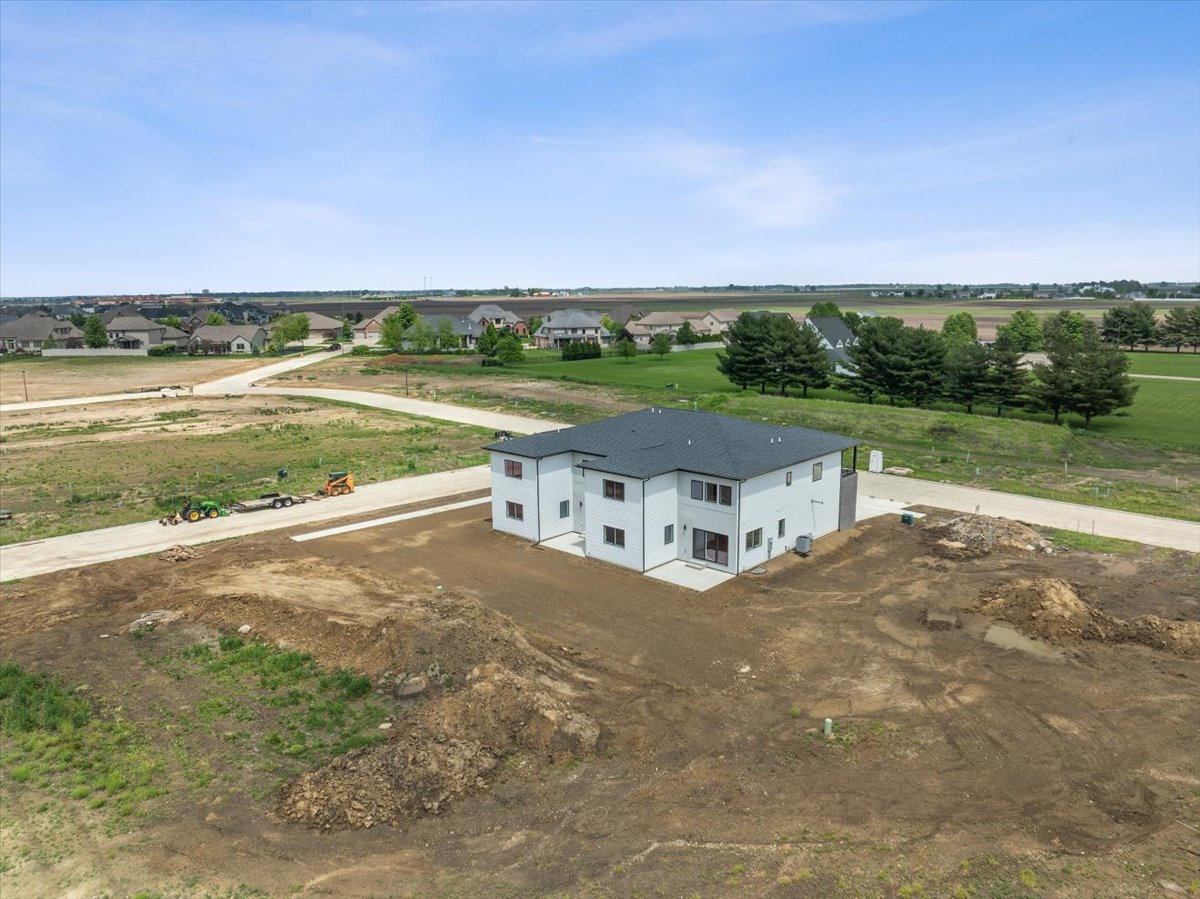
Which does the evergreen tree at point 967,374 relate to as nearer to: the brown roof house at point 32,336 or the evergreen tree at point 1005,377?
the evergreen tree at point 1005,377

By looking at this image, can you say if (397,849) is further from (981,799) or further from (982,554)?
(982,554)

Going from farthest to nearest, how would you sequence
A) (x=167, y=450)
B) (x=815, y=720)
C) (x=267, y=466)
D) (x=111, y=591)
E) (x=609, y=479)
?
(x=167, y=450), (x=267, y=466), (x=609, y=479), (x=111, y=591), (x=815, y=720)

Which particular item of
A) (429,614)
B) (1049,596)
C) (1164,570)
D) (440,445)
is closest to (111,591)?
(429,614)

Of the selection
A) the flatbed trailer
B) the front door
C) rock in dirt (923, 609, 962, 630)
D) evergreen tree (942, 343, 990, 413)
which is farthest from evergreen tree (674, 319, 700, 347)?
rock in dirt (923, 609, 962, 630)

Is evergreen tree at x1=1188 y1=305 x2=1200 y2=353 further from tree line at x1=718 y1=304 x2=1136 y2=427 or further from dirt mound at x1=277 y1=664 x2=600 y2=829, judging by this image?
dirt mound at x1=277 y1=664 x2=600 y2=829

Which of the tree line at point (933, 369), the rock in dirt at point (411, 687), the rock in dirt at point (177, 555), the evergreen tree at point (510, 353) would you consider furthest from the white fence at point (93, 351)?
the rock in dirt at point (411, 687)

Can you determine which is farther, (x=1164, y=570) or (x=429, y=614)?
(x=1164, y=570)

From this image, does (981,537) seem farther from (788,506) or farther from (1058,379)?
(1058,379)
